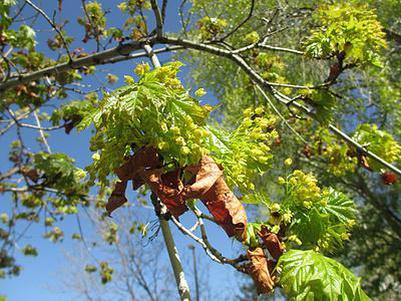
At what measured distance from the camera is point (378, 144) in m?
3.02

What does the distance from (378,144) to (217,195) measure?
7.12 feet

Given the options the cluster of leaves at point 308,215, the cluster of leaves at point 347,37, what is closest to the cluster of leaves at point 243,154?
the cluster of leaves at point 308,215

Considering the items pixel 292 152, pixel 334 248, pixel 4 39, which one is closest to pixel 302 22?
pixel 292 152

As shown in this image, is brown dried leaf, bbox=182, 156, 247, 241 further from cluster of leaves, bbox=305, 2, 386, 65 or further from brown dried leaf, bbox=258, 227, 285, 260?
cluster of leaves, bbox=305, 2, 386, 65

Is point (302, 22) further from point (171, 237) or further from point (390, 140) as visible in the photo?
point (171, 237)

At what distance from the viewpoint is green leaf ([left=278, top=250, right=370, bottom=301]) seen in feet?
3.44

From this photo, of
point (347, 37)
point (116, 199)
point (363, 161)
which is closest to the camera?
point (116, 199)

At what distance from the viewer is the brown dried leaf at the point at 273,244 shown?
4.11 feet

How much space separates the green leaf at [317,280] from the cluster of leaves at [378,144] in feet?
6.42

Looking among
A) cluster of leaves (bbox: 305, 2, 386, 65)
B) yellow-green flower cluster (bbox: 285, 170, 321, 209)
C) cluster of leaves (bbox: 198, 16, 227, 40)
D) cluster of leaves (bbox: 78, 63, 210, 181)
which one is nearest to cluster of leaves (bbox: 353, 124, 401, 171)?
cluster of leaves (bbox: 305, 2, 386, 65)

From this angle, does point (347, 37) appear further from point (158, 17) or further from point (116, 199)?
point (116, 199)

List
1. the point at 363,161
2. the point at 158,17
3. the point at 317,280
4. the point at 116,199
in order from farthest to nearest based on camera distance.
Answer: the point at 363,161 < the point at 158,17 < the point at 116,199 < the point at 317,280

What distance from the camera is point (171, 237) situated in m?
1.39

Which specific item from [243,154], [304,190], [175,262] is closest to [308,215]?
[304,190]
